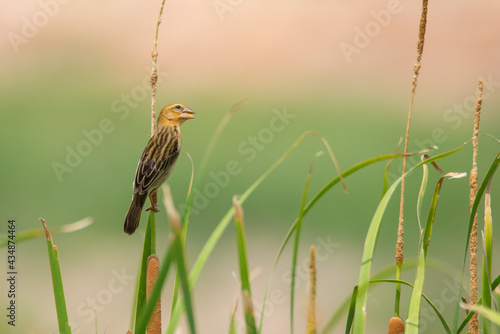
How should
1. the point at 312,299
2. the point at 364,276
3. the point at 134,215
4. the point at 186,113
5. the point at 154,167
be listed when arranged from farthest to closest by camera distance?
1. the point at 186,113
2. the point at 154,167
3. the point at 134,215
4. the point at 364,276
5. the point at 312,299

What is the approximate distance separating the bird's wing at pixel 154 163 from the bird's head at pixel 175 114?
0.45 ft

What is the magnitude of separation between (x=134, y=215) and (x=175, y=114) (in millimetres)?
557

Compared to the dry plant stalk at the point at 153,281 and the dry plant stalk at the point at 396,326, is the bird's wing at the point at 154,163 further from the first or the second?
the dry plant stalk at the point at 396,326

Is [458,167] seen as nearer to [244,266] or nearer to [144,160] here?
[144,160]

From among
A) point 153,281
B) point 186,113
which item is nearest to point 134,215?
point 186,113

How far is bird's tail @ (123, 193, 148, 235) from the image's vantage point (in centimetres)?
199

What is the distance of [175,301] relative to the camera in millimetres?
1459

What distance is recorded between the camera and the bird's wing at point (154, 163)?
2.21m

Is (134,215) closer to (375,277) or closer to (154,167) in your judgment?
(154,167)

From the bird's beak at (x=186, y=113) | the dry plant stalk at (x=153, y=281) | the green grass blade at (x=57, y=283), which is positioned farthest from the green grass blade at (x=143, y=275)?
the bird's beak at (x=186, y=113)

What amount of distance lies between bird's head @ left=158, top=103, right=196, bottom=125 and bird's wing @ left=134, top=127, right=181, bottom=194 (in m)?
0.14

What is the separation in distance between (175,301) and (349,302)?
414mm

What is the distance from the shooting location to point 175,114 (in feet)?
8.11

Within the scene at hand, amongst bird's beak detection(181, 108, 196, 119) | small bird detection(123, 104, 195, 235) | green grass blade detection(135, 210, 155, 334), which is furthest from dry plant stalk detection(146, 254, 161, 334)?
bird's beak detection(181, 108, 196, 119)
